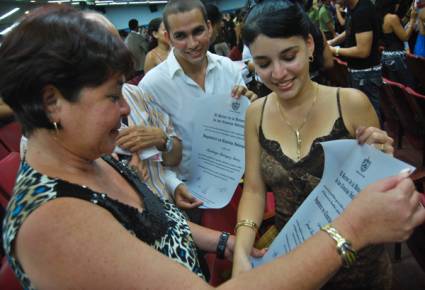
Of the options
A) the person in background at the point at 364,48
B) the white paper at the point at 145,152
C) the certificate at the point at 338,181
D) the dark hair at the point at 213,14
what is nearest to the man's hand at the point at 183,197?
the white paper at the point at 145,152

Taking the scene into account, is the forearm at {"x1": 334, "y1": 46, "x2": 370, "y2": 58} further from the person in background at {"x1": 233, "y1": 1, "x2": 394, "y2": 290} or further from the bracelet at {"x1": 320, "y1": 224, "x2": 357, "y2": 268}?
the bracelet at {"x1": 320, "y1": 224, "x2": 357, "y2": 268}

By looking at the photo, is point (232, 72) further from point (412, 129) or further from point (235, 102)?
point (412, 129)

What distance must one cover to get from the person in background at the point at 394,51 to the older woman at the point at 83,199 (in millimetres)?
Result: 4601

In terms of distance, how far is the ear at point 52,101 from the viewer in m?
0.85

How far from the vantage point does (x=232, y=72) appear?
2.28 meters

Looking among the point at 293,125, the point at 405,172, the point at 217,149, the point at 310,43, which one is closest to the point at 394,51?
the point at 217,149

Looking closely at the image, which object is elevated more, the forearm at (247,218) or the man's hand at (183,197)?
the forearm at (247,218)

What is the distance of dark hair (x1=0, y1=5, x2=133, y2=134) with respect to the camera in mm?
822

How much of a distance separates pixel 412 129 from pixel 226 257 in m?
2.30

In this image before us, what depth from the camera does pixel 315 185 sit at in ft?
4.13

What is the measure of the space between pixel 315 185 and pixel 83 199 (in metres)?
0.75

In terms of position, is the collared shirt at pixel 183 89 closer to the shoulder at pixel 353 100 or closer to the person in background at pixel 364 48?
the shoulder at pixel 353 100

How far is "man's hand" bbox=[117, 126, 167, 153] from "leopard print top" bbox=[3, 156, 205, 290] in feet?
1.10

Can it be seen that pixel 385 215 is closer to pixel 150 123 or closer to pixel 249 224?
pixel 249 224
